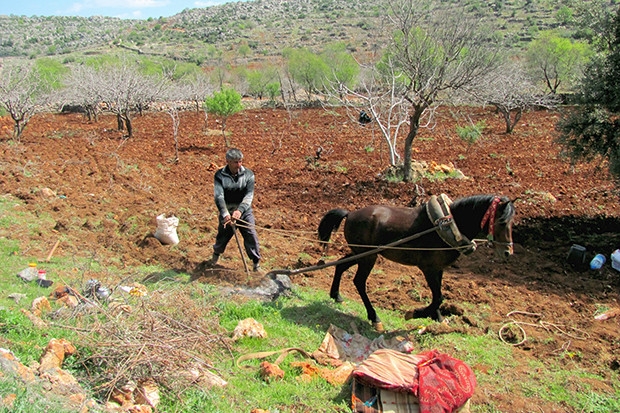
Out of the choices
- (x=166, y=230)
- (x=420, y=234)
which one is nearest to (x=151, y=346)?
Answer: (x=420, y=234)

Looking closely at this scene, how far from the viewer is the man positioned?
21.6 ft

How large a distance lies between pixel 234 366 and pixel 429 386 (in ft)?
6.09

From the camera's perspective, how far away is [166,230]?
27.0 ft

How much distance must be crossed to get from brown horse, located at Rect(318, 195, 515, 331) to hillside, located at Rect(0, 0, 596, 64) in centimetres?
5848

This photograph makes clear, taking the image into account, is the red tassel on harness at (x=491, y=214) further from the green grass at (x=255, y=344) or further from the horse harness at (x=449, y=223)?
the green grass at (x=255, y=344)

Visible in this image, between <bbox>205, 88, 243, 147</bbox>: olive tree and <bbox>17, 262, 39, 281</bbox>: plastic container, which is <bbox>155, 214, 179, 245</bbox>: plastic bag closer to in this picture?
<bbox>17, 262, 39, 281</bbox>: plastic container

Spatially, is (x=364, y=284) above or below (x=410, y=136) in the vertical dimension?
below

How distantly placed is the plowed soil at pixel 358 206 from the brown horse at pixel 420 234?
0.47 m

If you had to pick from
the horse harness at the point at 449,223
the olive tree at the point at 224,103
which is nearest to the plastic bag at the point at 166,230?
the horse harness at the point at 449,223

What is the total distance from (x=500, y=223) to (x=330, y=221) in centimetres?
216

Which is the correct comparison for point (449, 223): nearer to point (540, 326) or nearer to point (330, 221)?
point (330, 221)

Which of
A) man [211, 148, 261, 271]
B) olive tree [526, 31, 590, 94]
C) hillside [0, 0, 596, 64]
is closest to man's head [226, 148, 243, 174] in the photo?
man [211, 148, 261, 271]

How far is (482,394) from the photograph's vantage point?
4578 millimetres

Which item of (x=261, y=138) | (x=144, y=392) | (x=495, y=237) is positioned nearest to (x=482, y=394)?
(x=495, y=237)
